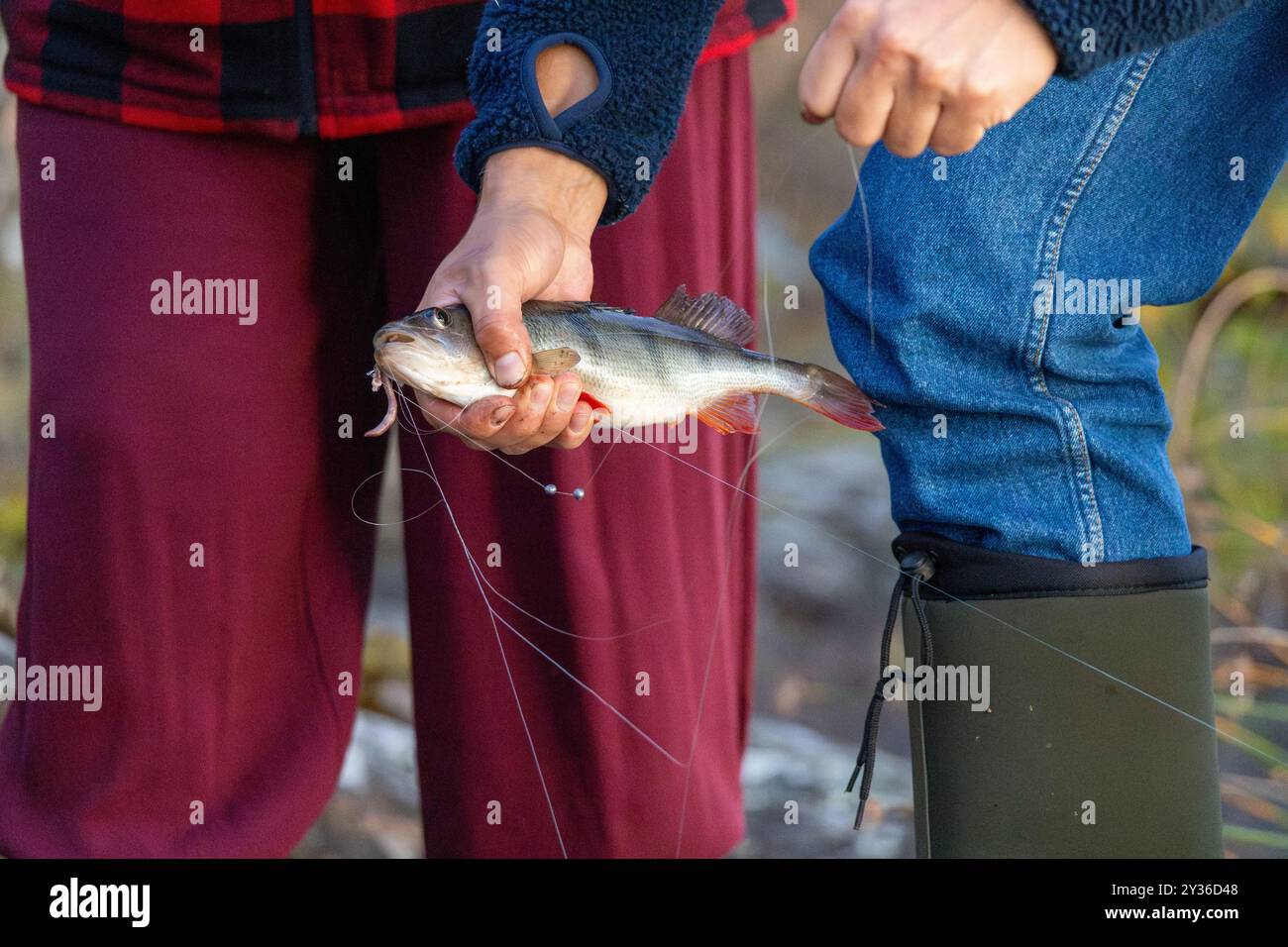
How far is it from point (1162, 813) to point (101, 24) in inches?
50.0

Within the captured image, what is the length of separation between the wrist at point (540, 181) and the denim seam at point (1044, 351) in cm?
40

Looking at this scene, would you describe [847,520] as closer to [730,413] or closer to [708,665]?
[708,665]

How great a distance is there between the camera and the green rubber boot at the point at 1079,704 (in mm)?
969

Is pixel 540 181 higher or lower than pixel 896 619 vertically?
higher

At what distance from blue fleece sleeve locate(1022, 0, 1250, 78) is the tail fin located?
35cm

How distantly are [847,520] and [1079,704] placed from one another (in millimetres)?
1794

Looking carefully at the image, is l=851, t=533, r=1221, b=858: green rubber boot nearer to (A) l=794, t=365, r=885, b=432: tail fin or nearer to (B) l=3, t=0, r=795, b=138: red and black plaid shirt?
(A) l=794, t=365, r=885, b=432: tail fin

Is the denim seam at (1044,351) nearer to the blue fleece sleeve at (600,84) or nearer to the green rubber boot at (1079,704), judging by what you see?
the green rubber boot at (1079,704)

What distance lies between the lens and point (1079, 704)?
973 millimetres

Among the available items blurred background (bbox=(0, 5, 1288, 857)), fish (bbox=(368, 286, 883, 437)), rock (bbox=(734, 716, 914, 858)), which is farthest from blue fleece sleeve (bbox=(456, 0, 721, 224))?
rock (bbox=(734, 716, 914, 858))

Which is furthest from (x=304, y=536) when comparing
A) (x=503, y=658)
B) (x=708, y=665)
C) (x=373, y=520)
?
(x=708, y=665)

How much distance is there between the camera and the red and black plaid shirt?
1.26 meters
